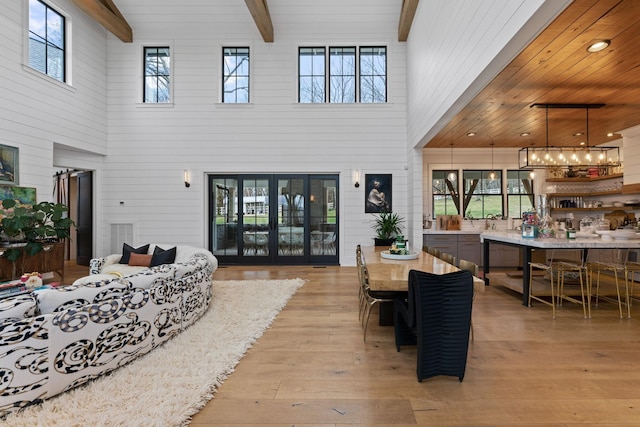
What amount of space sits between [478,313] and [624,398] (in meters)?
1.83

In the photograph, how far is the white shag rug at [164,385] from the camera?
1.97 meters

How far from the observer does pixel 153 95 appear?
7.75 metres

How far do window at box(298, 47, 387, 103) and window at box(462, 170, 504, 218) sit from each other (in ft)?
9.46

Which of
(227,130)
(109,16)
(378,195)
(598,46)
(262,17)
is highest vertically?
(109,16)

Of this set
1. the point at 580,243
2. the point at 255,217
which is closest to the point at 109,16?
the point at 255,217

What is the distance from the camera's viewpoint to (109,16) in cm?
680

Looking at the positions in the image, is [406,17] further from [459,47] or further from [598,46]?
[598,46]

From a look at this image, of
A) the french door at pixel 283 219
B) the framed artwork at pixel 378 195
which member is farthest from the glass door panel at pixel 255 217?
the framed artwork at pixel 378 195

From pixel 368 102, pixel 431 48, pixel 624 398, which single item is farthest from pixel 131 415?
pixel 368 102

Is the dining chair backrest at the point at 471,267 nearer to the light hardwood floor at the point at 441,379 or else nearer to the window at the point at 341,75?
the light hardwood floor at the point at 441,379

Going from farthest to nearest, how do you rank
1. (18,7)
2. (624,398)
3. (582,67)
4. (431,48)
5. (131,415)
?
A: (18,7) < (431,48) < (582,67) < (624,398) < (131,415)

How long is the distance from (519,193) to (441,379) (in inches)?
265

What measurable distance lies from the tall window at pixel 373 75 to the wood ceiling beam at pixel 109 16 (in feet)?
17.9

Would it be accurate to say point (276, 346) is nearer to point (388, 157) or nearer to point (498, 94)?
point (498, 94)
